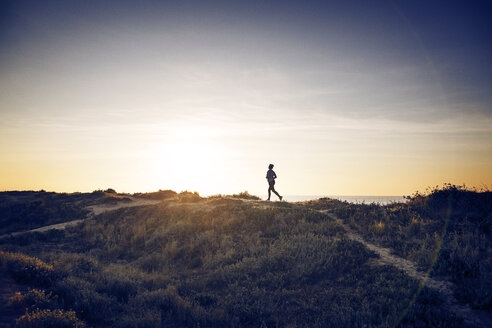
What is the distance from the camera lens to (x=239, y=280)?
31.6 ft

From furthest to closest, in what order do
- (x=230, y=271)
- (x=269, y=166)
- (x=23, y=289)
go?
(x=269, y=166) < (x=230, y=271) < (x=23, y=289)

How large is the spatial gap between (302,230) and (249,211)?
13.9 feet

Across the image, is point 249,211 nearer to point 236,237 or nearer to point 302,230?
point 236,237

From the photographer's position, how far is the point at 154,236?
16.1m

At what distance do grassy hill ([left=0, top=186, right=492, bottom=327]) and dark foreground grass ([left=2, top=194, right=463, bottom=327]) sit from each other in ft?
0.13

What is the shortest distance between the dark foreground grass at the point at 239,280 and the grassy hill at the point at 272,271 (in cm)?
4

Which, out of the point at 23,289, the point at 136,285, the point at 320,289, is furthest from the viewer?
the point at 136,285

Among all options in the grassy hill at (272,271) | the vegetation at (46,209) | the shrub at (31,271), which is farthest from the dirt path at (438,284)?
the vegetation at (46,209)

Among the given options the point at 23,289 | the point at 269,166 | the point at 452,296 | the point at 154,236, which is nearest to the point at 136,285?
the point at 23,289

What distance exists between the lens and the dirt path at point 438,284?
6148 mm

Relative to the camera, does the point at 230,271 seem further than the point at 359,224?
No

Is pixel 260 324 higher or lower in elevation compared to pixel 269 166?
lower

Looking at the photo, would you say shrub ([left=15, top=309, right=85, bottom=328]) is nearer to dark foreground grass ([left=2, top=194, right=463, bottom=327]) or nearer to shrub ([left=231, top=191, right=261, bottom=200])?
dark foreground grass ([left=2, top=194, right=463, bottom=327])

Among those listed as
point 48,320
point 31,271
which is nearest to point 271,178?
point 31,271
